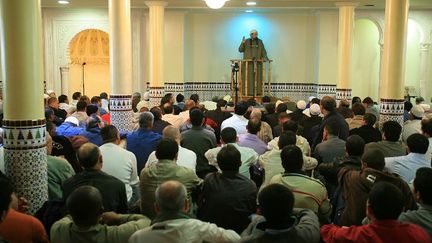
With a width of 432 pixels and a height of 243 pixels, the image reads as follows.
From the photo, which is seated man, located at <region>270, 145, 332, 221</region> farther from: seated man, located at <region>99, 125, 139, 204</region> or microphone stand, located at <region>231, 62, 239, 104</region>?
microphone stand, located at <region>231, 62, 239, 104</region>

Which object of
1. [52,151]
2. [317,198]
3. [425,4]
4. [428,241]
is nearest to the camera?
[428,241]

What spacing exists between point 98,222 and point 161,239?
420 millimetres

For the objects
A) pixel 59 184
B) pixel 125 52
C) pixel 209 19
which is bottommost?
pixel 59 184

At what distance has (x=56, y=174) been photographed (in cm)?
486

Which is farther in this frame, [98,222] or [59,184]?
[59,184]

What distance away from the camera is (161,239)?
116 inches

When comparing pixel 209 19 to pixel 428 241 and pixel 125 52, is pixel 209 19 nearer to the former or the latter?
pixel 125 52

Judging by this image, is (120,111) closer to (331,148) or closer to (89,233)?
(331,148)

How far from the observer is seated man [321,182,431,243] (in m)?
2.85

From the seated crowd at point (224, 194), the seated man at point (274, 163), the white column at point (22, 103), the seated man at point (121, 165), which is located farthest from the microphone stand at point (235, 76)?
the white column at point (22, 103)

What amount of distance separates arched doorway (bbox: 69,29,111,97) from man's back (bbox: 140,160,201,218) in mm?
12252

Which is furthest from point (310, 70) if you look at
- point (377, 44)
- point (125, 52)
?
point (125, 52)

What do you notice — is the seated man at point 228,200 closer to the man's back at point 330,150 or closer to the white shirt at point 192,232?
the white shirt at point 192,232

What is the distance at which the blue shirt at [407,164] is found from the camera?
15.8ft
